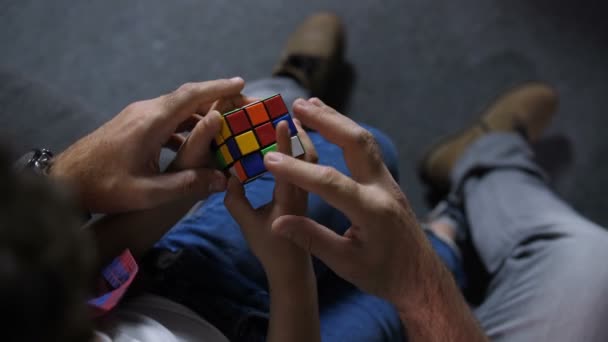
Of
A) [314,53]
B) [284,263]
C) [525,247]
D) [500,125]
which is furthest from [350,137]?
[500,125]

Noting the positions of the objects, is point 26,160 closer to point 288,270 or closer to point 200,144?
point 200,144

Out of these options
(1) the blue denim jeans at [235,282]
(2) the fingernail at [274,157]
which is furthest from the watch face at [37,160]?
(2) the fingernail at [274,157]

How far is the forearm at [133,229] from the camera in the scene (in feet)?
2.34

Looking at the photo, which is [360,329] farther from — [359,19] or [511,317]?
[359,19]

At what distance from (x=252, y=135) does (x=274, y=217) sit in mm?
114

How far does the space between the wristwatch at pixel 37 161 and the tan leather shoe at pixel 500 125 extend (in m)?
0.99

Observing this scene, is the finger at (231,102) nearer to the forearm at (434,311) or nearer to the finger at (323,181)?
the finger at (323,181)

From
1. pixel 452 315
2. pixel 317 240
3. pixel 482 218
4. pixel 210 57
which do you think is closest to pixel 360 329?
pixel 452 315

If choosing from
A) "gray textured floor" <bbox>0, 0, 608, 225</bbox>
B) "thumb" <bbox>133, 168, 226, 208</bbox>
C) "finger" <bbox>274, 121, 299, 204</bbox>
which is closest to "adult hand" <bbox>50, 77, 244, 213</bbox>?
"thumb" <bbox>133, 168, 226, 208</bbox>

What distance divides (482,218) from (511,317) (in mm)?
264

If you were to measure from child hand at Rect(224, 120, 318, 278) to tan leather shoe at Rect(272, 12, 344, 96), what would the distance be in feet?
2.32

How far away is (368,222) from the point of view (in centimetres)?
58

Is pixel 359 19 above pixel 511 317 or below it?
above

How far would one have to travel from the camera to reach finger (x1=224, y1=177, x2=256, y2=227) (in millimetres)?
639
